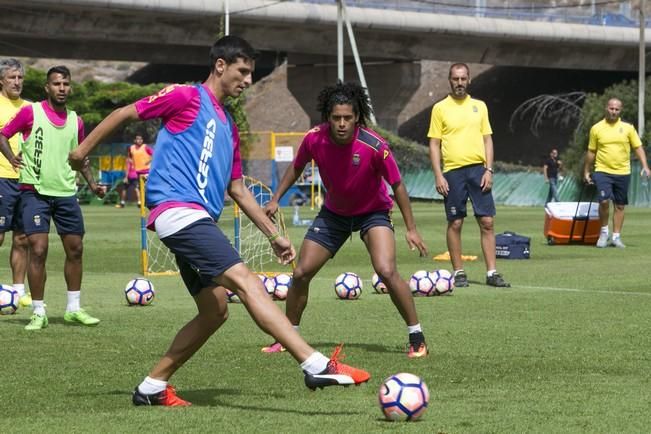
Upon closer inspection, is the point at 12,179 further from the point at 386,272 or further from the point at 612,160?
the point at 612,160

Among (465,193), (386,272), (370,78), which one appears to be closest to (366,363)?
(386,272)

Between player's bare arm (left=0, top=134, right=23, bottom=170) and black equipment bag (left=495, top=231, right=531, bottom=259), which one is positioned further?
black equipment bag (left=495, top=231, right=531, bottom=259)

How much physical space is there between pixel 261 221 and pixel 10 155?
4408 millimetres

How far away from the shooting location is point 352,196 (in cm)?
979

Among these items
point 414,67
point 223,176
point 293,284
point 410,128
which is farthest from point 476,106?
point 410,128

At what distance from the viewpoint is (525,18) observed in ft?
200

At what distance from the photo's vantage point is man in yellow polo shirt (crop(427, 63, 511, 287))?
14820 millimetres

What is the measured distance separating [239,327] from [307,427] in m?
4.81

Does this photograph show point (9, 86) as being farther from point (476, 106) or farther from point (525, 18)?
point (525, 18)

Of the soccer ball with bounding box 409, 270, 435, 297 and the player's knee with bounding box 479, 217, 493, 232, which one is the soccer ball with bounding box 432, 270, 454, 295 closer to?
the soccer ball with bounding box 409, 270, 435, 297

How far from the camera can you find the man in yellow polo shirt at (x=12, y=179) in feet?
40.7

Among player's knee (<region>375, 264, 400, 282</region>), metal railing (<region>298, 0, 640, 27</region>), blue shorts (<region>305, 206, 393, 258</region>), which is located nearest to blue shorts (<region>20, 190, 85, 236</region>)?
blue shorts (<region>305, 206, 393, 258</region>)

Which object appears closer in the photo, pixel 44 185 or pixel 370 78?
pixel 44 185

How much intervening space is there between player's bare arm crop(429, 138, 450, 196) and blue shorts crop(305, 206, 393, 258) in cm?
411
